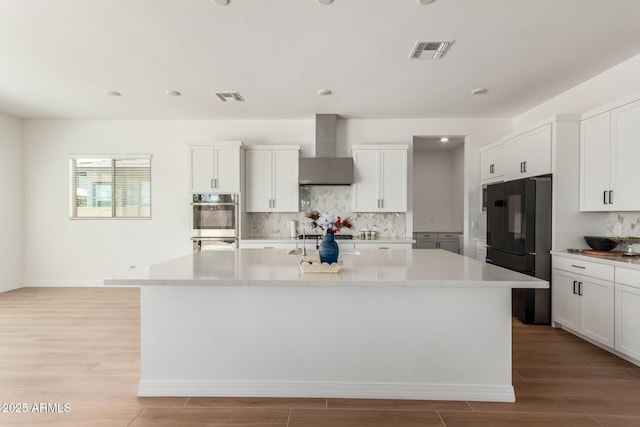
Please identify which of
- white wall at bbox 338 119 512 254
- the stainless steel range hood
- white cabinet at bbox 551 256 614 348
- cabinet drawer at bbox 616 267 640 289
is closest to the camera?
cabinet drawer at bbox 616 267 640 289

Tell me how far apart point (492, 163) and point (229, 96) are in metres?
3.87

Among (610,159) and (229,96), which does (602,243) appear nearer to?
(610,159)

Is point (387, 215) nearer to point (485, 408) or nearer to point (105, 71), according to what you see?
point (485, 408)

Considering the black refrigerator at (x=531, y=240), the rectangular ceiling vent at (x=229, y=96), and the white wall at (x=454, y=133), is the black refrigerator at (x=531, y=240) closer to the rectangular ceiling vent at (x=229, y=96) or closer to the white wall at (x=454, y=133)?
the white wall at (x=454, y=133)

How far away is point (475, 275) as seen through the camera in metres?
1.97

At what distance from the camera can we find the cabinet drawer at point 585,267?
9.18ft

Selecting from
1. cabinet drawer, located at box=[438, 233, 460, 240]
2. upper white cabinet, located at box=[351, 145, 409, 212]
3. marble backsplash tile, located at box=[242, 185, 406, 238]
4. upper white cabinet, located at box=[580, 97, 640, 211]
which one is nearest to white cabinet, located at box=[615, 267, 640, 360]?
upper white cabinet, located at box=[580, 97, 640, 211]

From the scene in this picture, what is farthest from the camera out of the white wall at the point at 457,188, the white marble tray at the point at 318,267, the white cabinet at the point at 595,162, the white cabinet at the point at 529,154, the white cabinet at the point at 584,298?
the white wall at the point at 457,188

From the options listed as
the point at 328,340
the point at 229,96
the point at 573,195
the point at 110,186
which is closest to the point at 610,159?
the point at 573,195

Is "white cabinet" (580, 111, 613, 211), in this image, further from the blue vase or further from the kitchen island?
the blue vase

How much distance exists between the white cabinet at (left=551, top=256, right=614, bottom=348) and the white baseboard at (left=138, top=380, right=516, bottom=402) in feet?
4.84

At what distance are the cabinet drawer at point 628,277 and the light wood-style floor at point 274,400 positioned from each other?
0.66 meters

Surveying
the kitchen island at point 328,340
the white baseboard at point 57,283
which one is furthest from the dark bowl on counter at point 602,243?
the white baseboard at point 57,283

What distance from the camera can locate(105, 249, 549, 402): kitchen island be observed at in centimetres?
207
